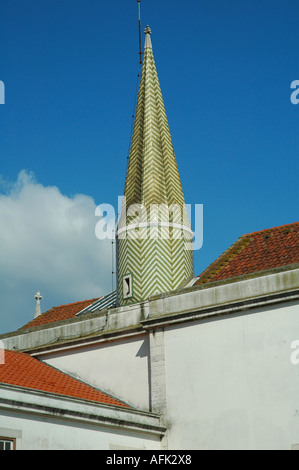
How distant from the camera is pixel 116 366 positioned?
23.1 metres

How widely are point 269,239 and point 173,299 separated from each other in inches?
158

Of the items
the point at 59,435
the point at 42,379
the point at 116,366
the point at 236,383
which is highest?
the point at 116,366

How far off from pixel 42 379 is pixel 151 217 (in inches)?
279

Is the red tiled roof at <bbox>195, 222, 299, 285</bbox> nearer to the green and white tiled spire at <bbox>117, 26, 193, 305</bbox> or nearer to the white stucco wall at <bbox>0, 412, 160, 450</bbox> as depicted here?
the green and white tiled spire at <bbox>117, 26, 193, 305</bbox>

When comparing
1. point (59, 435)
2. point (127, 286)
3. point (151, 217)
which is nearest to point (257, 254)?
point (151, 217)

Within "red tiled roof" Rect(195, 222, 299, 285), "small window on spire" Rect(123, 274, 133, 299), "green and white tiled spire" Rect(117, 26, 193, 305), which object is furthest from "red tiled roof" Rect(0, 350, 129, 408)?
"red tiled roof" Rect(195, 222, 299, 285)

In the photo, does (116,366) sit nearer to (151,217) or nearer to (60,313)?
(151,217)

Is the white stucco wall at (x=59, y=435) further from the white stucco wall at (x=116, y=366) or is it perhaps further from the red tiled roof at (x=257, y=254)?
the red tiled roof at (x=257, y=254)

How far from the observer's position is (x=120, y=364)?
23.0 metres

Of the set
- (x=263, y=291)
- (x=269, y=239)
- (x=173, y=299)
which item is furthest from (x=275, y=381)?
(x=269, y=239)

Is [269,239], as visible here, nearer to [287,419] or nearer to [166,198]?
[166,198]

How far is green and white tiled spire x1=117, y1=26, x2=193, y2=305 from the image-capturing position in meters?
25.3

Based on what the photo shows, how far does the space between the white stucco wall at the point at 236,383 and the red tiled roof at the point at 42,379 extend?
1.98m
